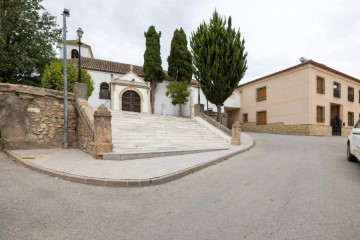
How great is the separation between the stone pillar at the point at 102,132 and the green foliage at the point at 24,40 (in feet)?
41.4

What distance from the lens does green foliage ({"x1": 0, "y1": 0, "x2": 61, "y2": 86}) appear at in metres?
15.5

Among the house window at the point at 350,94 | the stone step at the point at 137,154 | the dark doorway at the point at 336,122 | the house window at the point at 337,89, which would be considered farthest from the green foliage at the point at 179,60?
the house window at the point at 350,94

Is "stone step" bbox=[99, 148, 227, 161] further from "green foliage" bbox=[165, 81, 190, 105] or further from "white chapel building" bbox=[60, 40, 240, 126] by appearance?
"green foliage" bbox=[165, 81, 190, 105]

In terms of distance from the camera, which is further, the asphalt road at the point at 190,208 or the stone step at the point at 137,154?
the stone step at the point at 137,154

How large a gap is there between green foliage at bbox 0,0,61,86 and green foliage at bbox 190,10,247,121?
13.0 metres

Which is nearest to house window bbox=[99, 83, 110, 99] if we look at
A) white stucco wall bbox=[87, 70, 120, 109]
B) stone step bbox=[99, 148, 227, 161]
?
white stucco wall bbox=[87, 70, 120, 109]

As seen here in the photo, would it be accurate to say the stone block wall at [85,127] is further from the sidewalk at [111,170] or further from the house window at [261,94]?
the house window at [261,94]

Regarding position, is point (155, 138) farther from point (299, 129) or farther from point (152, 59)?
point (299, 129)

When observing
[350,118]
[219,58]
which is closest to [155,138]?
[219,58]

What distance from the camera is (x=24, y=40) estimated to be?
16891 mm

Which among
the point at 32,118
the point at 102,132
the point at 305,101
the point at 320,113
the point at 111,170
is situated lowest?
the point at 111,170

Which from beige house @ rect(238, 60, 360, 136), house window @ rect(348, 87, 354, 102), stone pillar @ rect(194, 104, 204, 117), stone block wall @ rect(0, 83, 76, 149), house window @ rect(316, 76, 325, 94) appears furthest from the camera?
house window @ rect(348, 87, 354, 102)

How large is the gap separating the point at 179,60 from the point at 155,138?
14382mm

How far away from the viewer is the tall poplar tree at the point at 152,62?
21.6 meters
